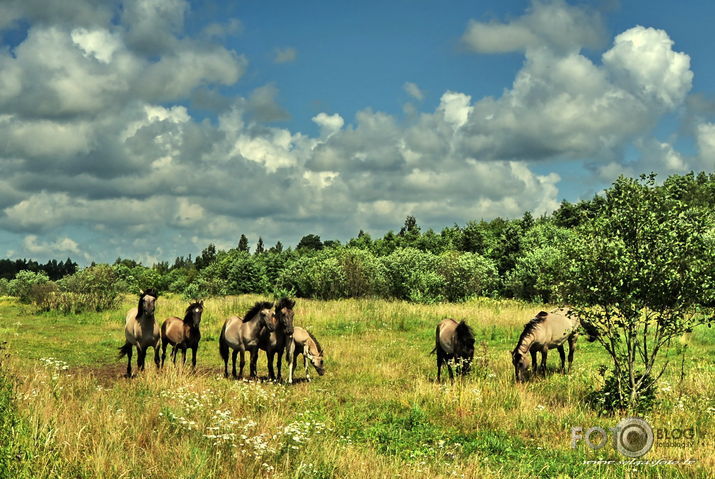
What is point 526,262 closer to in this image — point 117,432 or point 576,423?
point 576,423

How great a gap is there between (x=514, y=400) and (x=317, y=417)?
16.2 ft

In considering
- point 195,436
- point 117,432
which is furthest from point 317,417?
point 117,432

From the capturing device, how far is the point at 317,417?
35.3ft

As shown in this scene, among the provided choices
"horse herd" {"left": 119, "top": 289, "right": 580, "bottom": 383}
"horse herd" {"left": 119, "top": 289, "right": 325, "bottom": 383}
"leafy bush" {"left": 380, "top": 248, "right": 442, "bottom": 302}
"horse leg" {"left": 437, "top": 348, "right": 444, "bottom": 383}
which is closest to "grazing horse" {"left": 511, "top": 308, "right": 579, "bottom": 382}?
"horse herd" {"left": 119, "top": 289, "right": 580, "bottom": 383}

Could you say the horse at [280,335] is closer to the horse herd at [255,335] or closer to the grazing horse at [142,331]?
the horse herd at [255,335]

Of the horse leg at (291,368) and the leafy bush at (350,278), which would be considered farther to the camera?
the leafy bush at (350,278)

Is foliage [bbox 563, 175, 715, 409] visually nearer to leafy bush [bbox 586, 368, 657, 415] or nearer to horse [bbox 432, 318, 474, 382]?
leafy bush [bbox 586, 368, 657, 415]

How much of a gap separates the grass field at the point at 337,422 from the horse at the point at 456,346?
430 mm

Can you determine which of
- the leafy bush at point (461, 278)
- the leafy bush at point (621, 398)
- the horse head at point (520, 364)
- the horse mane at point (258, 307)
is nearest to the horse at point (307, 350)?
the horse mane at point (258, 307)

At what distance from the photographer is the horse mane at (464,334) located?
15238 millimetres

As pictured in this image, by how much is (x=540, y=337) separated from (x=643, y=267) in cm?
499

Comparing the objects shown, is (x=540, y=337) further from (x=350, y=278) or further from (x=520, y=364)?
(x=350, y=278)

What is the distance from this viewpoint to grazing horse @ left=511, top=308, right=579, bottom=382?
49.4 ft

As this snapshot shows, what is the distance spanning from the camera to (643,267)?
37.8ft
